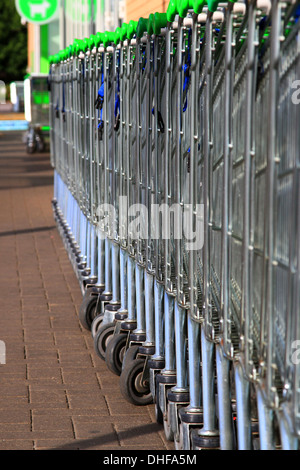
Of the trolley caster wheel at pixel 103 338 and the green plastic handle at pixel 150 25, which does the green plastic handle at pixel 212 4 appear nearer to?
the green plastic handle at pixel 150 25

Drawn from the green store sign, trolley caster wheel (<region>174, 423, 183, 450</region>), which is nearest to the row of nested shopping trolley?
trolley caster wheel (<region>174, 423, 183, 450</region>)

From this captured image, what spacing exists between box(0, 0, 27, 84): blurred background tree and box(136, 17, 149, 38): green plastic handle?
63.0 metres

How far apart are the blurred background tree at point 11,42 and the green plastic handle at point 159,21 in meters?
63.5

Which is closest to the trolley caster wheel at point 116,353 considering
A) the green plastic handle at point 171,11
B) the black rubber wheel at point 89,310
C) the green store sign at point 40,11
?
the black rubber wheel at point 89,310

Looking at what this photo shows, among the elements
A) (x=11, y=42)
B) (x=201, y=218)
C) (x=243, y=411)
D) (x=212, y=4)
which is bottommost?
(x=243, y=411)

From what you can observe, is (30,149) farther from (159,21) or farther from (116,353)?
(159,21)

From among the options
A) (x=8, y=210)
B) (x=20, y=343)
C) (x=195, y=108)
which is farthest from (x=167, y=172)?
(x=8, y=210)

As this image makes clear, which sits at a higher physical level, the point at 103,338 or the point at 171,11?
the point at 171,11

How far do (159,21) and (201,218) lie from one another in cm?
119

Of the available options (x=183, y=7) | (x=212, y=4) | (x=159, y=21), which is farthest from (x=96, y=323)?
(x=212, y=4)

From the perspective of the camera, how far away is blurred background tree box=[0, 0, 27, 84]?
6619 cm

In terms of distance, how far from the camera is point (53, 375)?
578 cm

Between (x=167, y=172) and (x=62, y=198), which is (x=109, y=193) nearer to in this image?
(x=167, y=172)

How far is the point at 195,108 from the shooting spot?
402 centimetres
